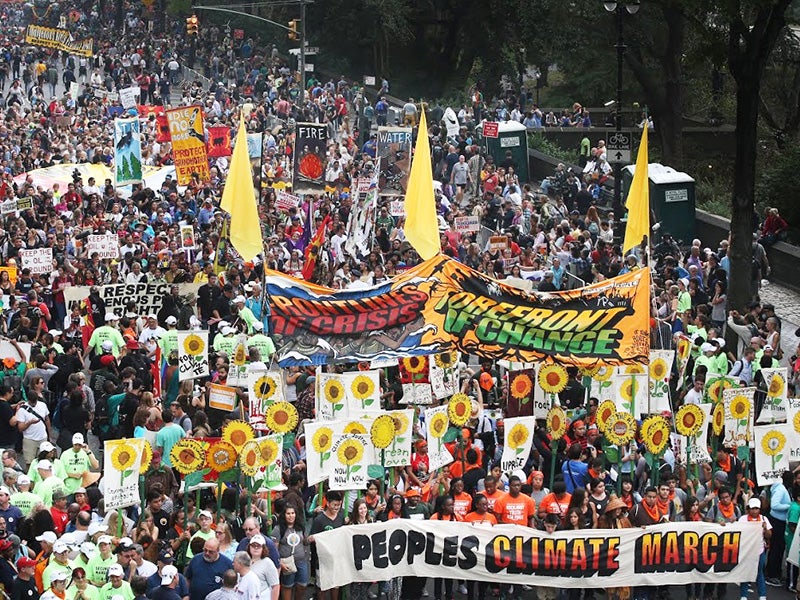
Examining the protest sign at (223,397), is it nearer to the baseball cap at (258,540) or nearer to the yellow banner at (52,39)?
the baseball cap at (258,540)

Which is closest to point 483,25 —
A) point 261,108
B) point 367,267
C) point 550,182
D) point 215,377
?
point 261,108

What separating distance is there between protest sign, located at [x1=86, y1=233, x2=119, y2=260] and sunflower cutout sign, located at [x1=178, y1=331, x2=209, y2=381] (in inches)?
295

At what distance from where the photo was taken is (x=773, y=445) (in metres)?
17.1

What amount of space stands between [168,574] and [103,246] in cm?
1353

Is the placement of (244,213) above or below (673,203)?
above

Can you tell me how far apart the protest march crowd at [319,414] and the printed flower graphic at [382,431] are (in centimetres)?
2

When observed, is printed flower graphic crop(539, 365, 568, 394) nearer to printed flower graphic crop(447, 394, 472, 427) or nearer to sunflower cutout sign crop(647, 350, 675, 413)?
sunflower cutout sign crop(647, 350, 675, 413)

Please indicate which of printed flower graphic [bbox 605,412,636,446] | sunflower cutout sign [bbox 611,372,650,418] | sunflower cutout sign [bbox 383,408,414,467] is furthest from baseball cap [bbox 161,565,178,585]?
sunflower cutout sign [bbox 611,372,650,418]

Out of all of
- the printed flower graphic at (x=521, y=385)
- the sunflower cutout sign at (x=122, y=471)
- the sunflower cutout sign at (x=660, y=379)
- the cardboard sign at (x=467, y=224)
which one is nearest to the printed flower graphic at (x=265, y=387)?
the sunflower cutout sign at (x=122, y=471)

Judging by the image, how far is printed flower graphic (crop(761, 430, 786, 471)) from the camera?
1703 centimetres

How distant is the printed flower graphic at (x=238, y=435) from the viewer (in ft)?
51.2

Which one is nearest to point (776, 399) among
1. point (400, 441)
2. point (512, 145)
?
point (400, 441)

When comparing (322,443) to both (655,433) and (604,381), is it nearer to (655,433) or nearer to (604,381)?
(655,433)

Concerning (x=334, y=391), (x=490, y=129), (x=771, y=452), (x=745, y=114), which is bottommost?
(x=771, y=452)
